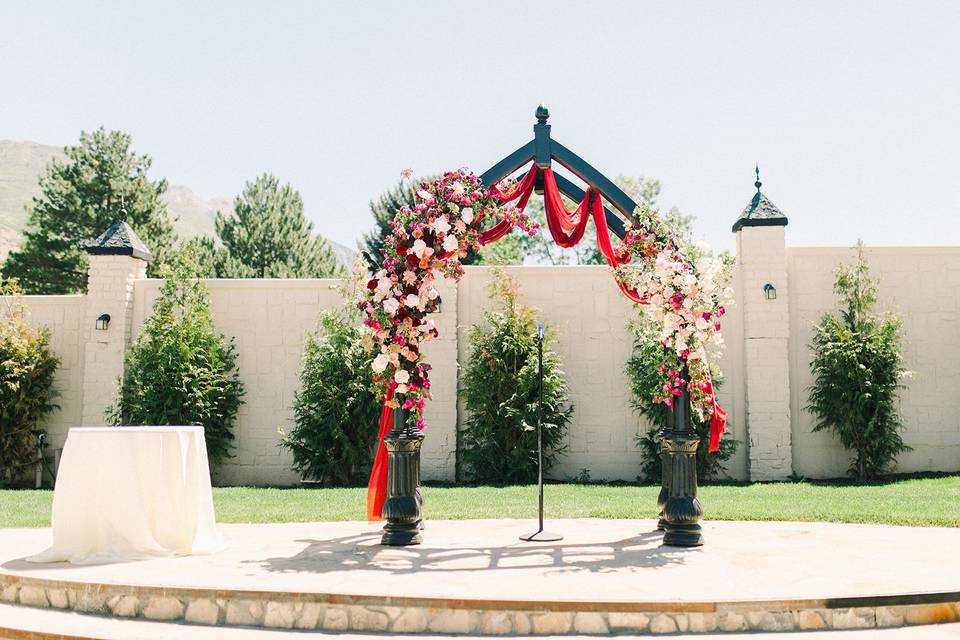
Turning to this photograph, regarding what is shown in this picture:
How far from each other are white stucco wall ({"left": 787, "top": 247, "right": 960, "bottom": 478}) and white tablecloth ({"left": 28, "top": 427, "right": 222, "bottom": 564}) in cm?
921

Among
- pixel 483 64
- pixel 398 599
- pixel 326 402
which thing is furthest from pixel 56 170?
pixel 398 599

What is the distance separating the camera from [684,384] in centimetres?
651

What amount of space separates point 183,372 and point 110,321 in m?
1.72

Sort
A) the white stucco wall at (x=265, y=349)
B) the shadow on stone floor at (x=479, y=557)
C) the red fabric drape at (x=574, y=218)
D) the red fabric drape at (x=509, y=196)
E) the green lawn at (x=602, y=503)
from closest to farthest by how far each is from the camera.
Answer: the shadow on stone floor at (x=479, y=557) < the red fabric drape at (x=509, y=196) < the red fabric drape at (x=574, y=218) < the green lawn at (x=602, y=503) < the white stucco wall at (x=265, y=349)

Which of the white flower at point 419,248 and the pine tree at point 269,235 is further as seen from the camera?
the pine tree at point 269,235

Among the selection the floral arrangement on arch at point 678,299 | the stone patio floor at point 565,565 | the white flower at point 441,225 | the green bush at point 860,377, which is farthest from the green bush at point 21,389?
the green bush at point 860,377

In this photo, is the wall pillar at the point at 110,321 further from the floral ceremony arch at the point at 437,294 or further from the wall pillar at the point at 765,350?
the wall pillar at the point at 765,350

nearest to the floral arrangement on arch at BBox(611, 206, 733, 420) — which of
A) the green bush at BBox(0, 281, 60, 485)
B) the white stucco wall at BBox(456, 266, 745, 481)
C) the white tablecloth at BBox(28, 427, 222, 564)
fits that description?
the white tablecloth at BBox(28, 427, 222, 564)

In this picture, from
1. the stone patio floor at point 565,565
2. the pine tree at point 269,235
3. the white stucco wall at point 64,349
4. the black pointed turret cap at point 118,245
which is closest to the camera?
the stone patio floor at point 565,565

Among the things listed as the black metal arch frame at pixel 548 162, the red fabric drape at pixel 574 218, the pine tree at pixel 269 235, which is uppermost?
the pine tree at pixel 269 235

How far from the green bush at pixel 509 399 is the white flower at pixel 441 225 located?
5.46 metres

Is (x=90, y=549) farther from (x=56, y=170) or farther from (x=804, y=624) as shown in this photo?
(x=56, y=170)

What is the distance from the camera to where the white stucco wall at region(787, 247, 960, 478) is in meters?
11.8

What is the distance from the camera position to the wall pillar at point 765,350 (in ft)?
38.2
